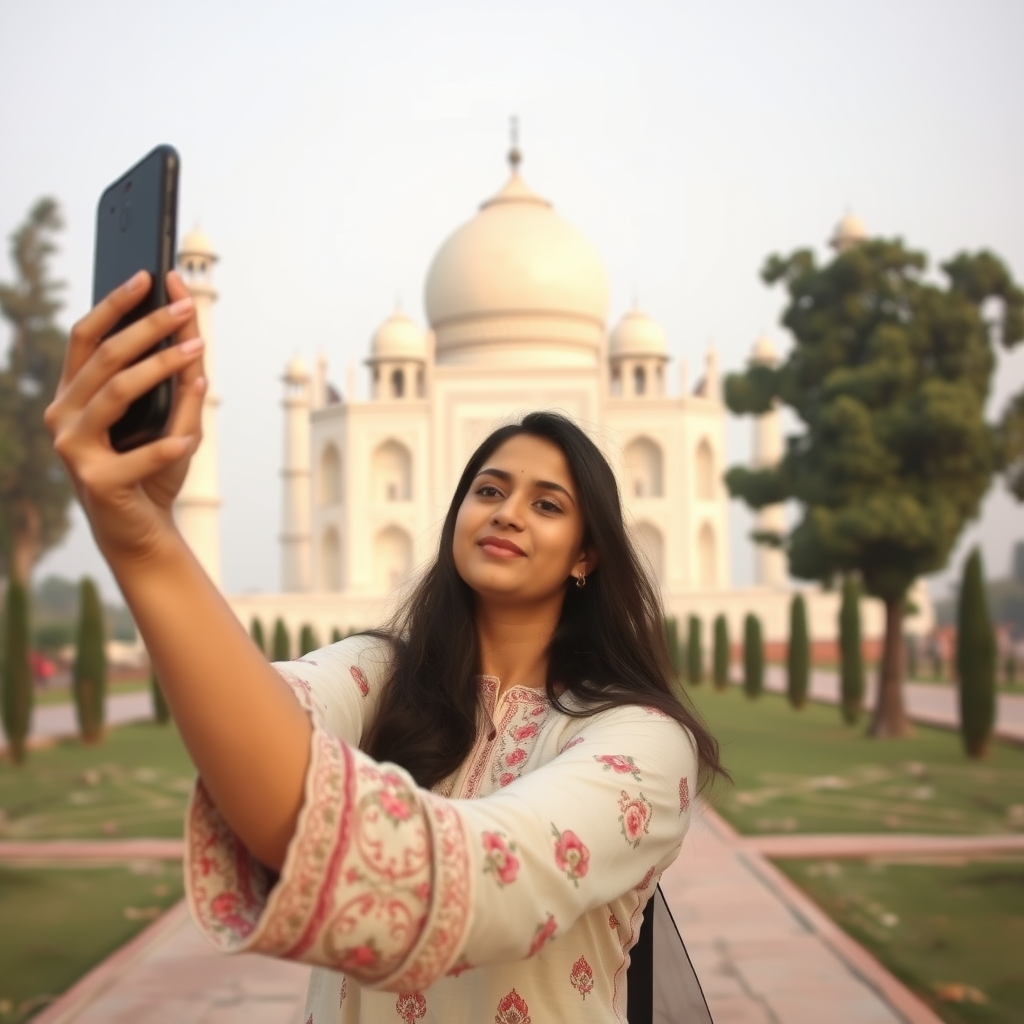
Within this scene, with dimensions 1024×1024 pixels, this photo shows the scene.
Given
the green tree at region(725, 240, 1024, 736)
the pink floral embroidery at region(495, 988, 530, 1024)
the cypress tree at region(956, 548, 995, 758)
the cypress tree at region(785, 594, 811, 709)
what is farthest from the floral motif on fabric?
the cypress tree at region(785, 594, 811, 709)

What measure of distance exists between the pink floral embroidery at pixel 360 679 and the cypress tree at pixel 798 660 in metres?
9.99

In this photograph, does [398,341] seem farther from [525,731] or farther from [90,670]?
[525,731]

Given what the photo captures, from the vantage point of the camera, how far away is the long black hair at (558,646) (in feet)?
3.89

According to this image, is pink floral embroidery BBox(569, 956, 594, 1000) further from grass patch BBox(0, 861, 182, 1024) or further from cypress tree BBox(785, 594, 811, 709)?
cypress tree BBox(785, 594, 811, 709)

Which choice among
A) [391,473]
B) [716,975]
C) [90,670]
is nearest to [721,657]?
[90,670]

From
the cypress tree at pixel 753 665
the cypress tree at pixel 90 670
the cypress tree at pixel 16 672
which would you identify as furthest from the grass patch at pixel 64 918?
the cypress tree at pixel 753 665

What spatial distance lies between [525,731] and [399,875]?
1.56 feet

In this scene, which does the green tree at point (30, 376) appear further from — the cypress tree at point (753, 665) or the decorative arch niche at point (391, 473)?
the cypress tree at point (753, 665)

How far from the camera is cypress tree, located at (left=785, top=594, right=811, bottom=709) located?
10838 mm

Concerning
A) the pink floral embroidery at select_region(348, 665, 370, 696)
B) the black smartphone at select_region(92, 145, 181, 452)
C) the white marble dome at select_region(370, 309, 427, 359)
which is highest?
the white marble dome at select_region(370, 309, 427, 359)

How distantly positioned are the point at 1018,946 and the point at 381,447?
21.2 metres

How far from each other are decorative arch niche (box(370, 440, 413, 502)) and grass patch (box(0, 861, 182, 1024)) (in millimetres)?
19419

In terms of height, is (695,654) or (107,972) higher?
(107,972)

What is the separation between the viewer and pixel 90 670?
9.27 m
